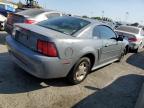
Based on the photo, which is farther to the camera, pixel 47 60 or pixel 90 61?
pixel 90 61

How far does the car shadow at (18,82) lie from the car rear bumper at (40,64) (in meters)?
0.42

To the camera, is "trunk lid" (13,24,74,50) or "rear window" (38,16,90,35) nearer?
"trunk lid" (13,24,74,50)

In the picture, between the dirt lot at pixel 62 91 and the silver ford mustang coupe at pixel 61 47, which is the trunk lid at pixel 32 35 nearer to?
the silver ford mustang coupe at pixel 61 47

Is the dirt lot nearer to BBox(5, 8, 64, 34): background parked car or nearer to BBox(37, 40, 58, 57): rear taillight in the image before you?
BBox(37, 40, 58, 57): rear taillight

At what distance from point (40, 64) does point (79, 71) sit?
1.19 metres

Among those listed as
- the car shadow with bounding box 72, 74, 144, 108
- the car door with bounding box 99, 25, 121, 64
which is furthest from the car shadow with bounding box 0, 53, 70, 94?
the car door with bounding box 99, 25, 121, 64

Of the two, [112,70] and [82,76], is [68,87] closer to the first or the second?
[82,76]

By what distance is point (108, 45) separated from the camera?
5809 millimetres

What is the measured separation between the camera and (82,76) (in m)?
5.08

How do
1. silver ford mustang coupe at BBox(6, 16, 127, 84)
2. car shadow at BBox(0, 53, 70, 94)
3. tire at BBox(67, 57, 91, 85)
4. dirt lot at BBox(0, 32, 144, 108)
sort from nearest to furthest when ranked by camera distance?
1. dirt lot at BBox(0, 32, 144, 108)
2. silver ford mustang coupe at BBox(6, 16, 127, 84)
3. car shadow at BBox(0, 53, 70, 94)
4. tire at BBox(67, 57, 91, 85)

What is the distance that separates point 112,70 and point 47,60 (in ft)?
10.7

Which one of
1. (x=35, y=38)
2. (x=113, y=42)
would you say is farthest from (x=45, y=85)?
(x=113, y=42)

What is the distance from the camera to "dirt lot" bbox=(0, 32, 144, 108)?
396 cm

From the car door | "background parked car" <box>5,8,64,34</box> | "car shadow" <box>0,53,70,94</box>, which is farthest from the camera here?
"background parked car" <box>5,8,64,34</box>
